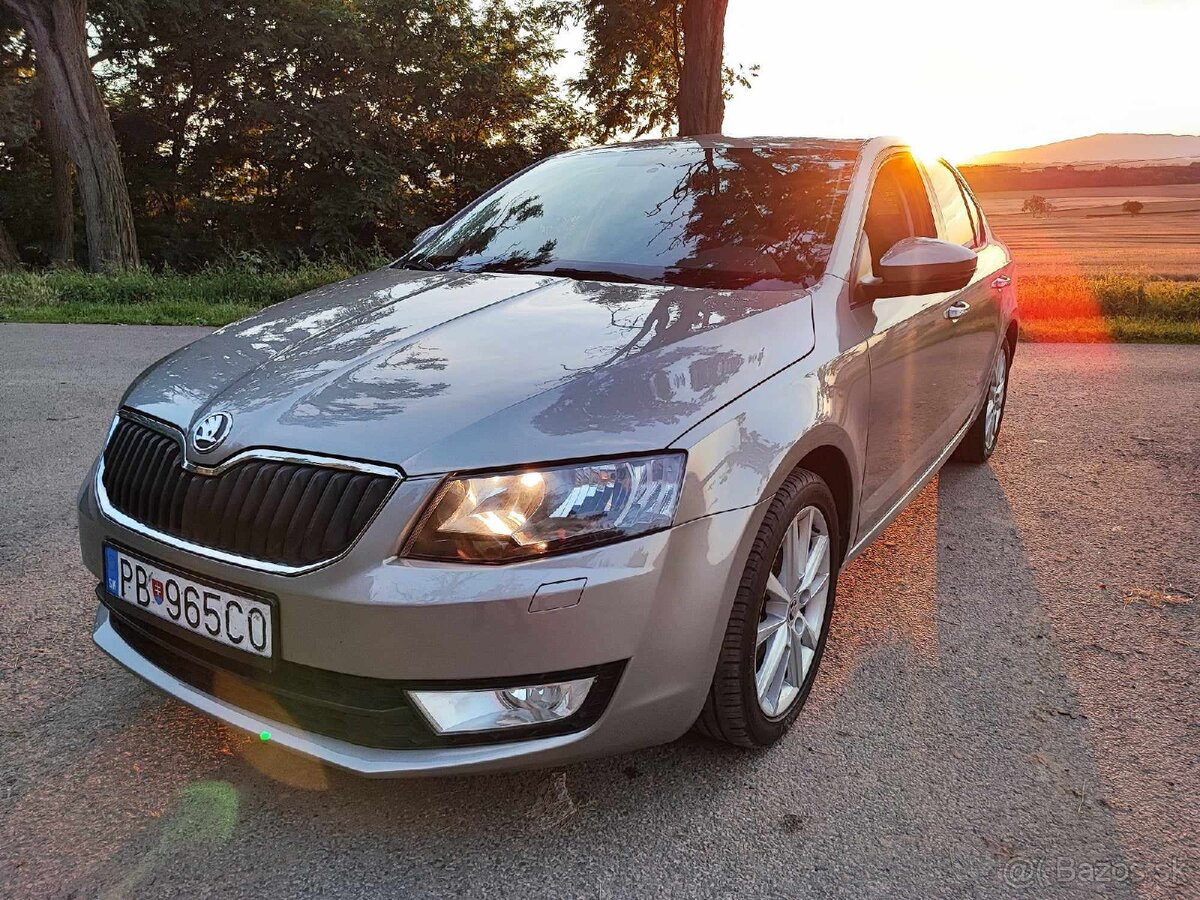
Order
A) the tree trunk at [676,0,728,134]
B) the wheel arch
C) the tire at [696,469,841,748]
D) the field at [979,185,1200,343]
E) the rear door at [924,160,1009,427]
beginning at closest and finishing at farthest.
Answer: the tire at [696,469,841,748], the wheel arch, the rear door at [924,160,1009,427], the field at [979,185,1200,343], the tree trunk at [676,0,728,134]

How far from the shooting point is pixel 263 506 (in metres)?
1.93

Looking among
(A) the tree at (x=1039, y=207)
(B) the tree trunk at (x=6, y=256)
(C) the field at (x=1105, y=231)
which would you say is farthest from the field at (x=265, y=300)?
(A) the tree at (x=1039, y=207)

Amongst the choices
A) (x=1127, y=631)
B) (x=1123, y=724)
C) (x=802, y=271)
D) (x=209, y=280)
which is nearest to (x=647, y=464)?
(x=802, y=271)

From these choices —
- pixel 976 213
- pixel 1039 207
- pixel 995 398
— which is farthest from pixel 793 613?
pixel 1039 207

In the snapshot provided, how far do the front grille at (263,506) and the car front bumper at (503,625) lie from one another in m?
0.04

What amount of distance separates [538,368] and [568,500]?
1.39 ft

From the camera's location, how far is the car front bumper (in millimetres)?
1799

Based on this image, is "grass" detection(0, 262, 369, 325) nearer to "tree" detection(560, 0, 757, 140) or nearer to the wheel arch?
"tree" detection(560, 0, 757, 140)

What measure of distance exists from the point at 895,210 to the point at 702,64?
395 inches

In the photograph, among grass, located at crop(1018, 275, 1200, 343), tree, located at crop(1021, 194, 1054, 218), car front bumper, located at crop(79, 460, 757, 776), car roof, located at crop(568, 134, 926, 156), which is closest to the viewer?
car front bumper, located at crop(79, 460, 757, 776)

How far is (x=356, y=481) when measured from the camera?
1871 mm

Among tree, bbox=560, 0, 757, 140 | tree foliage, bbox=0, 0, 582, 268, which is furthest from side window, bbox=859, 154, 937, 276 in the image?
tree foliage, bbox=0, 0, 582, 268

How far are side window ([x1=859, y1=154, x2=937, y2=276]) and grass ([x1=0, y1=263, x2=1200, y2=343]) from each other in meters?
6.47

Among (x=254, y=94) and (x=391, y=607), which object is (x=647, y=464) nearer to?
(x=391, y=607)
